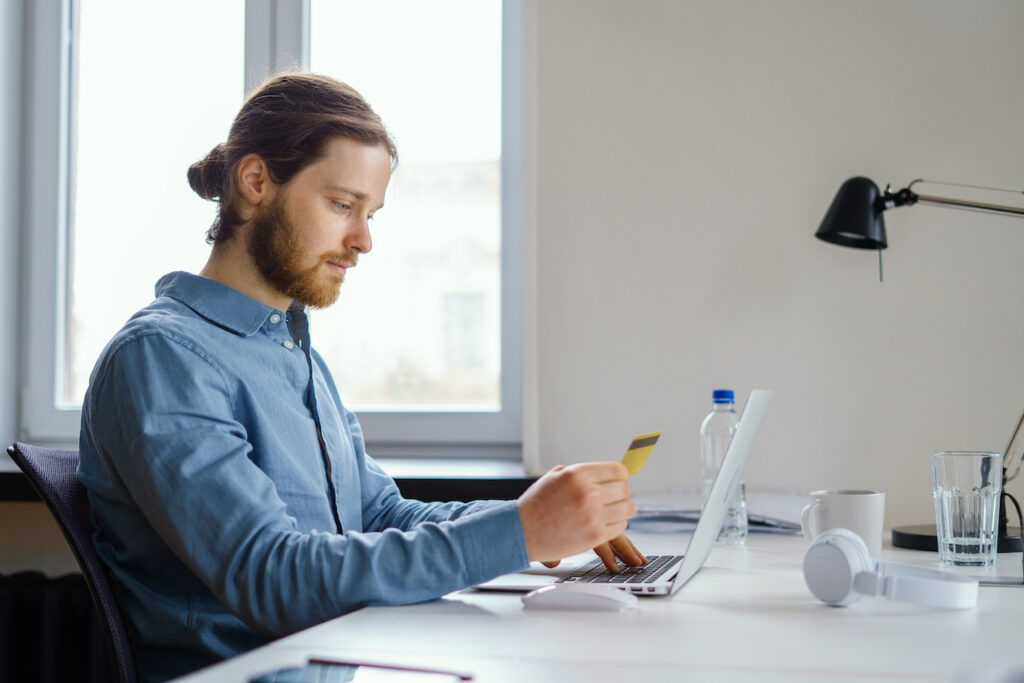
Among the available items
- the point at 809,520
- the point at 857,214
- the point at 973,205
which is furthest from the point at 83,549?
the point at 973,205

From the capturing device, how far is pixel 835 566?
0.90m

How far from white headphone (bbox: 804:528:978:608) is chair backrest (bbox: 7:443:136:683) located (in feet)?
2.46

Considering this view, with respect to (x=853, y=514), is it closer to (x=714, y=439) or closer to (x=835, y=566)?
(x=835, y=566)

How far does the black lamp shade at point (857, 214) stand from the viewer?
1571 millimetres

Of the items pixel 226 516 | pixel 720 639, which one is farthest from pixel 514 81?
pixel 720 639

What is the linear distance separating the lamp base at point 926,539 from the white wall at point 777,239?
11.9 inches

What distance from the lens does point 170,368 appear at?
39.3 inches

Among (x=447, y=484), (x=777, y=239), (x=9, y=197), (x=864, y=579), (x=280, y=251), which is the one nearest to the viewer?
(x=864, y=579)

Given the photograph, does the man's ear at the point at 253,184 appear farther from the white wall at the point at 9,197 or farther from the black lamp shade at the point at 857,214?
the white wall at the point at 9,197

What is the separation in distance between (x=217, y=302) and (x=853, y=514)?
896 millimetres

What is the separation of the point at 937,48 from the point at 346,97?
1.20 metres

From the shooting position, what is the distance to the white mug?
121 centimetres

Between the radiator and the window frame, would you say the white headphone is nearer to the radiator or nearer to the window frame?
the window frame

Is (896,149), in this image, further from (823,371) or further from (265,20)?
(265,20)
